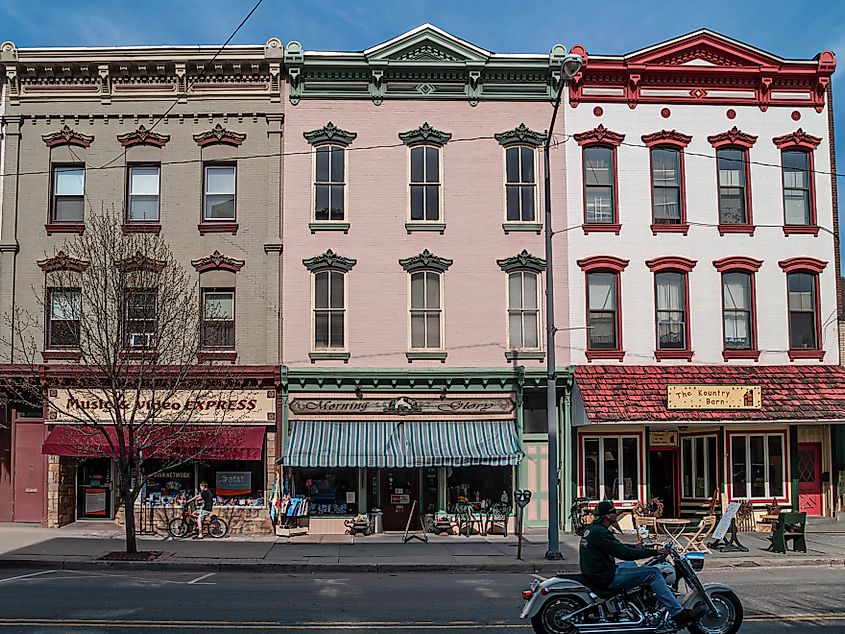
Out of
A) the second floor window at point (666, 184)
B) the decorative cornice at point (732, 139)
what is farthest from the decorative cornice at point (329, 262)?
the decorative cornice at point (732, 139)

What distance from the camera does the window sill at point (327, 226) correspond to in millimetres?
24359

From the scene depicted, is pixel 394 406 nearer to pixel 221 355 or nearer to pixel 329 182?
pixel 221 355

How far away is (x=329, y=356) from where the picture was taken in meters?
24.0

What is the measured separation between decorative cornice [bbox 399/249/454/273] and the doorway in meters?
7.76

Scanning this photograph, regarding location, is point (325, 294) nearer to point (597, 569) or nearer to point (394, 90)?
point (394, 90)

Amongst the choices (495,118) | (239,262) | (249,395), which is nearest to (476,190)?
(495,118)

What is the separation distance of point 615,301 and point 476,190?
4851 mm

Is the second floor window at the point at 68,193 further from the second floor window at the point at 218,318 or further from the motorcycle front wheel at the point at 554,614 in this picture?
the motorcycle front wheel at the point at 554,614

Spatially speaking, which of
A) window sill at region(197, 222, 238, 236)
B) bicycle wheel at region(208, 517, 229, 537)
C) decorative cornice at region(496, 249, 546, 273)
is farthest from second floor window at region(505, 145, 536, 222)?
bicycle wheel at region(208, 517, 229, 537)

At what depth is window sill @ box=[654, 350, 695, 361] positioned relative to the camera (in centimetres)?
2464

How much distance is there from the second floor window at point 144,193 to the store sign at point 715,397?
14631 millimetres

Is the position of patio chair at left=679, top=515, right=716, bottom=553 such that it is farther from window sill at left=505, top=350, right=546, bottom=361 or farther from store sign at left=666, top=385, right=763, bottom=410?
window sill at left=505, top=350, right=546, bottom=361

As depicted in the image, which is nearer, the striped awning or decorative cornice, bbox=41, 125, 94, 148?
the striped awning

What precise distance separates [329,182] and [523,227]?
5391mm
